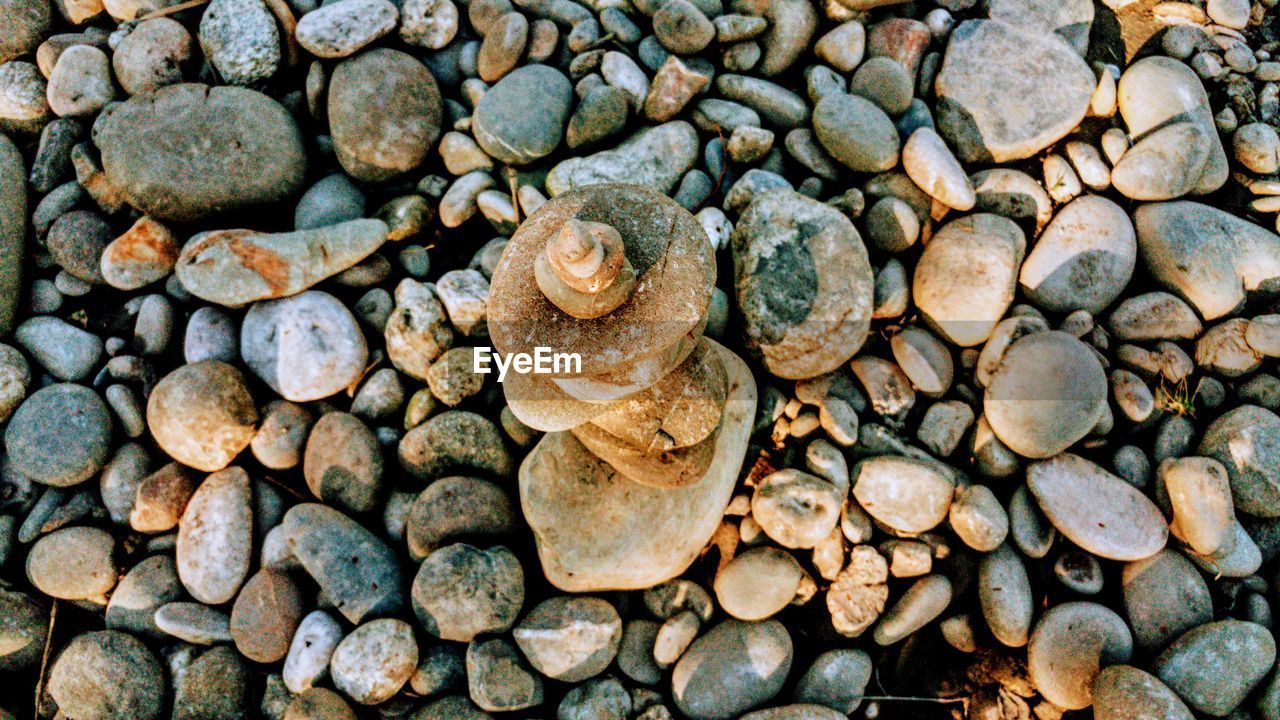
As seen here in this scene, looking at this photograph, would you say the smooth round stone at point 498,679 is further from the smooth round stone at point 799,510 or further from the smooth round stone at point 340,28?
the smooth round stone at point 340,28

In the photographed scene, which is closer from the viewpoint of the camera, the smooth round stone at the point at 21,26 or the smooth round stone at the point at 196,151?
the smooth round stone at the point at 196,151

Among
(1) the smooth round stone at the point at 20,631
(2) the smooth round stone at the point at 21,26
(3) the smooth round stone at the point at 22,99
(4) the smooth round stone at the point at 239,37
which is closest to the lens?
(1) the smooth round stone at the point at 20,631

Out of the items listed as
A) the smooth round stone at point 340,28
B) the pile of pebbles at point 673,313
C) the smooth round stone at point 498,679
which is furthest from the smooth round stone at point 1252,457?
the smooth round stone at point 340,28

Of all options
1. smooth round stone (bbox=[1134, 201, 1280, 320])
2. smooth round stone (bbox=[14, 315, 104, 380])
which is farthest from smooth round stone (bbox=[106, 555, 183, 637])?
smooth round stone (bbox=[1134, 201, 1280, 320])

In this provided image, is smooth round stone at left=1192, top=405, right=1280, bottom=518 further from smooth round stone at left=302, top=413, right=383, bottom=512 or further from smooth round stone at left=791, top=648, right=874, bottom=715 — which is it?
smooth round stone at left=302, top=413, right=383, bottom=512

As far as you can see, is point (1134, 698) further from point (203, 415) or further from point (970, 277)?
point (203, 415)

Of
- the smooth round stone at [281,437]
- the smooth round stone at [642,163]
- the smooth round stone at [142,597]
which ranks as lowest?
the smooth round stone at [142,597]
